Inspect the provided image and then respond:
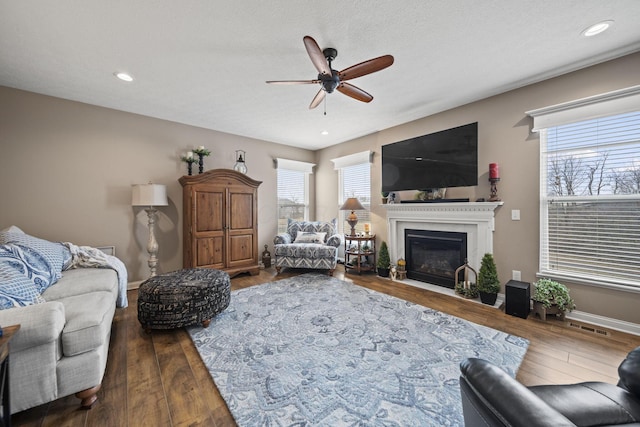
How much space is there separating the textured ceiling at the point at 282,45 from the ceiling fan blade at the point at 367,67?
1.00 ft

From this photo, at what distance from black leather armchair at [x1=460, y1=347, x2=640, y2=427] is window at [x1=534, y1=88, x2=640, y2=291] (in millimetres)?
2071

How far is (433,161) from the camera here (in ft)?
11.6

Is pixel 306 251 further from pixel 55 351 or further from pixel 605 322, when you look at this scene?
pixel 605 322

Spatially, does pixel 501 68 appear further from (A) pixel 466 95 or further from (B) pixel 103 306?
(B) pixel 103 306

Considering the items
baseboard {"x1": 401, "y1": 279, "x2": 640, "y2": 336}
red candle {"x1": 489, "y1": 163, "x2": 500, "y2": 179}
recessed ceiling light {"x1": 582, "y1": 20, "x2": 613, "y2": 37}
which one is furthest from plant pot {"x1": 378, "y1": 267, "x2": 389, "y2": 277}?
recessed ceiling light {"x1": 582, "y1": 20, "x2": 613, "y2": 37}

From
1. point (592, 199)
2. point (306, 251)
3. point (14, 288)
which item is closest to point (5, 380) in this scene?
point (14, 288)

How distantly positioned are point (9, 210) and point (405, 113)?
535 centimetres

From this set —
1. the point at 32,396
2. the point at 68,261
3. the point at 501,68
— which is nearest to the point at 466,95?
the point at 501,68

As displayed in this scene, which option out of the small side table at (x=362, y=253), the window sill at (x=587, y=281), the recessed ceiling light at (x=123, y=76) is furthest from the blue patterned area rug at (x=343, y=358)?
the recessed ceiling light at (x=123, y=76)

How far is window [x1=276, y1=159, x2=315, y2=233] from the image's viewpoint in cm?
536

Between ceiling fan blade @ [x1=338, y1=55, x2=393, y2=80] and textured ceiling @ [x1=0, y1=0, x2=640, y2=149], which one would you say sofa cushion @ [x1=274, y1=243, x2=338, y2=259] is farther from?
ceiling fan blade @ [x1=338, y1=55, x2=393, y2=80]

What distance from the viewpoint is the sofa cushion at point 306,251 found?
13.9ft

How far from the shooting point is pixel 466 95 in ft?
10.3

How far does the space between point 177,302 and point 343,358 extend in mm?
1585
